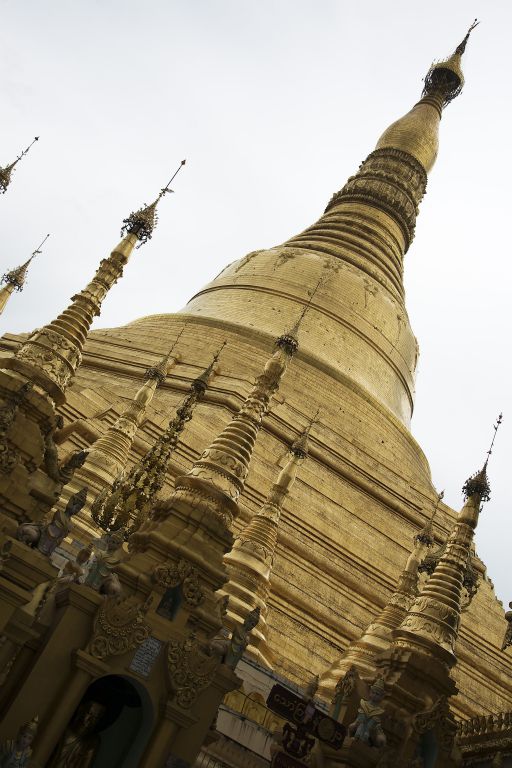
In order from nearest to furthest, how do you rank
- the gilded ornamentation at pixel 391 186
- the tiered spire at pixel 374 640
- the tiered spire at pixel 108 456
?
the tiered spire at pixel 374 640 < the tiered spire at pixel 108 456 < the gilded ornamentation at pixel 391 186

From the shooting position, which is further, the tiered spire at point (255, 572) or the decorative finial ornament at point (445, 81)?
the decorative finial ornament at point (445, 81)

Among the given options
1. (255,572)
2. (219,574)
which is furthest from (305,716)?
(255,572)

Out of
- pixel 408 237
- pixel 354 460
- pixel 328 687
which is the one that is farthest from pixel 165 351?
pixel 408 237

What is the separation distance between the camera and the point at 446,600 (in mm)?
13047

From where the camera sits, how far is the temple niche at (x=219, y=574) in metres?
9.96

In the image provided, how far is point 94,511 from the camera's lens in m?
13.8

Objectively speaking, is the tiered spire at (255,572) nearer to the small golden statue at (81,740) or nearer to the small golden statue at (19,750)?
the small golden statue at (81,740)

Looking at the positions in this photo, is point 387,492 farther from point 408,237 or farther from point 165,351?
point 408,237

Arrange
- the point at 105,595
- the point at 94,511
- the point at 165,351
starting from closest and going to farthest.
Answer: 1. the point at 105,595
2. the point at 94,511
3. the point at 165,351

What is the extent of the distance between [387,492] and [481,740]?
14.9 m

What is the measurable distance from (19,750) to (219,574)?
11.8 feet

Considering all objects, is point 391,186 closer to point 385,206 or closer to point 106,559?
point 385,206

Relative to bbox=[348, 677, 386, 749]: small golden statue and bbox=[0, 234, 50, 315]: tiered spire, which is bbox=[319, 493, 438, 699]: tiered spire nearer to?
bbox=[348, 677, 386, 749]: small golden statue

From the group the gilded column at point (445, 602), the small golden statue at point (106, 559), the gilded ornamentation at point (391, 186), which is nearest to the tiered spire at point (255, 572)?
the gilded column at point (445, 602)
